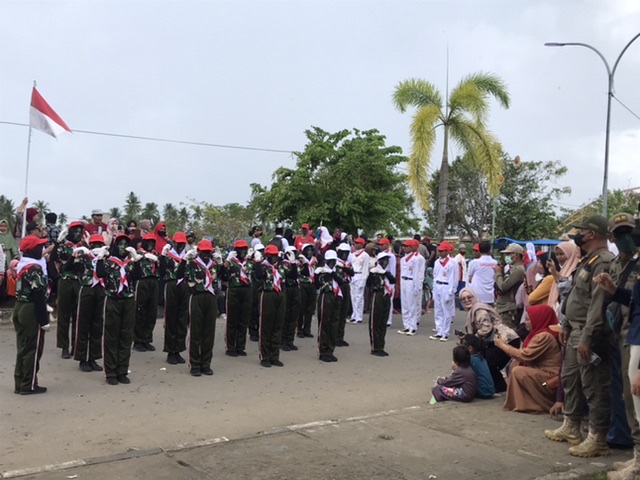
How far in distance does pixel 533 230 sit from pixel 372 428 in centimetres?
3255

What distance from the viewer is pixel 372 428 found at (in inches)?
252

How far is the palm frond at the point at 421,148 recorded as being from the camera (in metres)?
21.2

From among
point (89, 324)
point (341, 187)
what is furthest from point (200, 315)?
point (341, 187)

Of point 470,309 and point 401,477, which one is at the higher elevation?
point 470,309

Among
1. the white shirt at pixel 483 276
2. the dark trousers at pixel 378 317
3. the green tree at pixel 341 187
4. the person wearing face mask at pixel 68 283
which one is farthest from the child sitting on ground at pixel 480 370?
the green tree at pixel 341 187

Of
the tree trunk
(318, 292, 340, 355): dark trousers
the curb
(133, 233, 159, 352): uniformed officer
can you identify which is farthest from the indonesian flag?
the tree trunk

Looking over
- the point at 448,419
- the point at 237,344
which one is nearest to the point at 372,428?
the point at 448,419

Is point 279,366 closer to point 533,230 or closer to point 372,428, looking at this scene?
point 372,428

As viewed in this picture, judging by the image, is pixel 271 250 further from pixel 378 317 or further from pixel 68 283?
pixel 68 283

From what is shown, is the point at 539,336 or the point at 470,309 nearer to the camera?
the point at 539,336

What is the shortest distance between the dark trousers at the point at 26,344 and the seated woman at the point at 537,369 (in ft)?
18.2

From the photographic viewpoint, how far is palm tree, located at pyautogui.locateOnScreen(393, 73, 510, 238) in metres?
21.3

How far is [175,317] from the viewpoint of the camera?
10.0 meters

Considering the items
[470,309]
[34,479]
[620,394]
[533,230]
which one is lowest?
[34,479]
